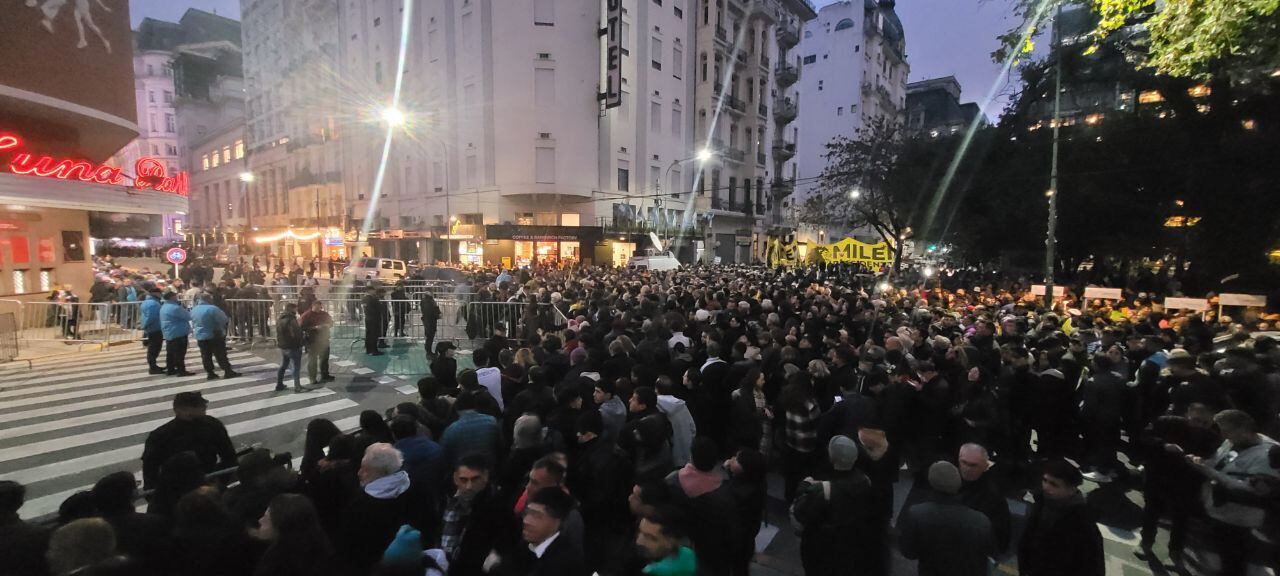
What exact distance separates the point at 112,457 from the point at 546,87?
2982 cm

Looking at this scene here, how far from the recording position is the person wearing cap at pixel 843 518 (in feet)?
11.4

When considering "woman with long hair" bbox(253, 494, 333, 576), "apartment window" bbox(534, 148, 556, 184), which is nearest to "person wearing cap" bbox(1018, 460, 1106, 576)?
"woman with long hair" bbox(253, 494, 333, 576)

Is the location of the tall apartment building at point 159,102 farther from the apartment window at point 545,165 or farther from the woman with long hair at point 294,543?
the woman with long hair at point 294,543

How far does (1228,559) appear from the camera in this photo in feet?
13.5

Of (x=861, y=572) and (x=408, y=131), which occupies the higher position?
(x=408, y=131)

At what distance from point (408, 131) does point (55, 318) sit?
25768 millimetres

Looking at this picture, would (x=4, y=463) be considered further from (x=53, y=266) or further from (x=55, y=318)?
(x=53, y=266)

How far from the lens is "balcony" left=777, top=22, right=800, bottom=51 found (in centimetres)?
5134

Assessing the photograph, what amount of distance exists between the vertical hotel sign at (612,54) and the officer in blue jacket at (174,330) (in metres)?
26.5

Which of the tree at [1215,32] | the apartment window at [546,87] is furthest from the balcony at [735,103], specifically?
the tree at [1215,32]

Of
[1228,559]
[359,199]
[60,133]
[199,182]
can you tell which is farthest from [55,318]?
[199,182]

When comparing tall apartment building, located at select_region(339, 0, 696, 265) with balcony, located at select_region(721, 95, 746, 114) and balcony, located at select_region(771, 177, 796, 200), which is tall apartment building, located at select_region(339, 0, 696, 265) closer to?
balcony, located at select_region(721, 95, 746, 114)

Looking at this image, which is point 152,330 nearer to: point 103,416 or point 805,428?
point 103,416

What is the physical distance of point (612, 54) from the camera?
109 ft
